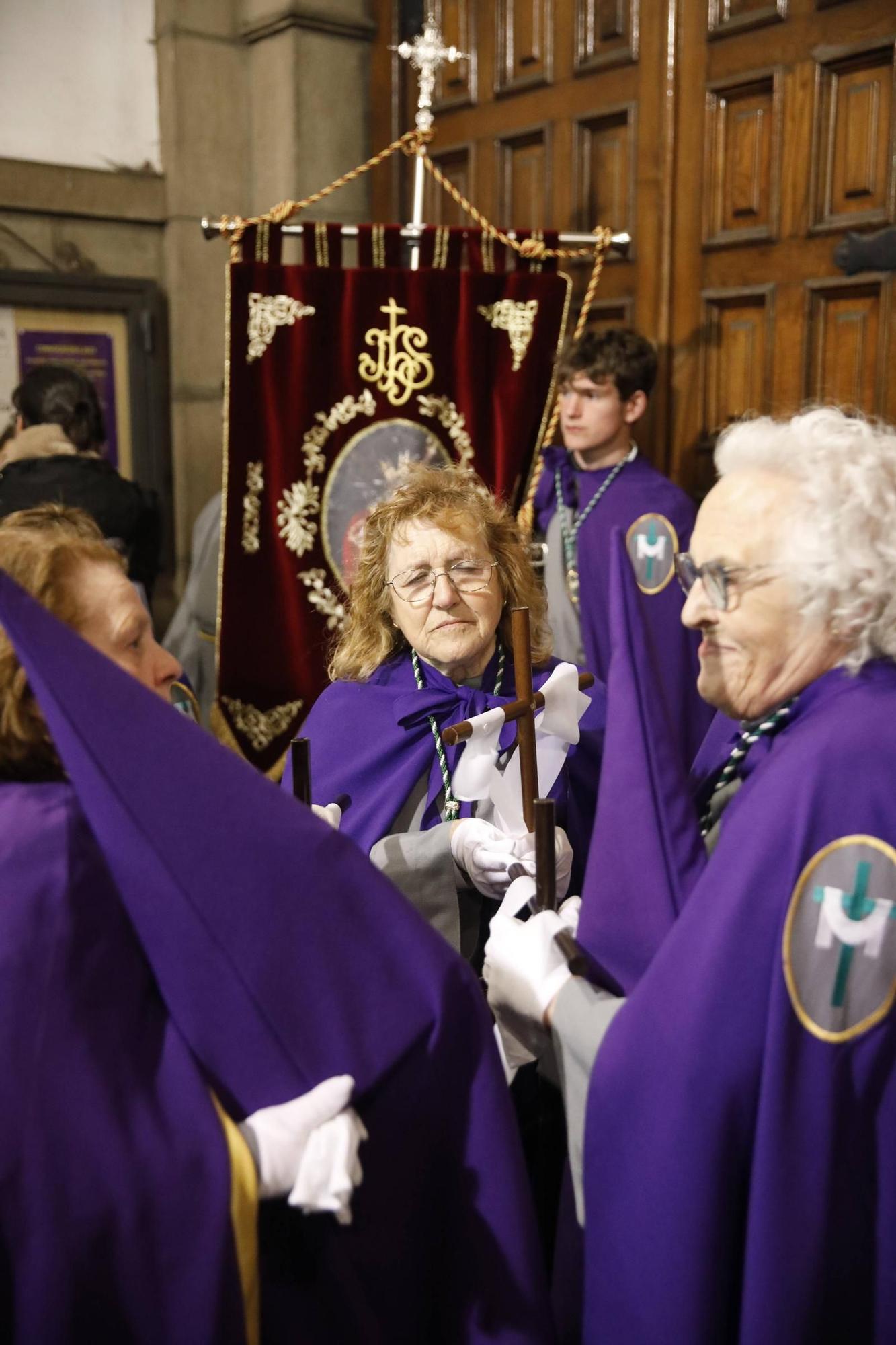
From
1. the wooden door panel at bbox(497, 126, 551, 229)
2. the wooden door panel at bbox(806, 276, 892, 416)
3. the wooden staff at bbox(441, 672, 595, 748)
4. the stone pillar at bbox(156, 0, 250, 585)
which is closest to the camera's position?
the wooden staff at bbox(441, 672, 595, 748)

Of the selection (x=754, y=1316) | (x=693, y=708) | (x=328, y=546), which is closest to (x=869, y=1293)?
(x=754, y=1316)

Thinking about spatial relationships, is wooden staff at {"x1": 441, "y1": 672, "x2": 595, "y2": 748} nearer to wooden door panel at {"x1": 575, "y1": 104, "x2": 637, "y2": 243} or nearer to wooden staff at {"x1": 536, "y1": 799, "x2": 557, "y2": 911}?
wooden staff at {"x1": 536, "y1": 799, "x2": 557, "y2": 911}

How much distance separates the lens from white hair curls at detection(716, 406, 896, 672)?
146 centimetres

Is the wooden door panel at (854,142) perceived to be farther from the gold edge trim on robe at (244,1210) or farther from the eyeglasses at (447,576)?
the gold edge trim on robe at (244,1210)

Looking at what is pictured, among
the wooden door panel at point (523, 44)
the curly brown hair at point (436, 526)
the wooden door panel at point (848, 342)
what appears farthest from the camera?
the wooden door panel at point (523, 44)

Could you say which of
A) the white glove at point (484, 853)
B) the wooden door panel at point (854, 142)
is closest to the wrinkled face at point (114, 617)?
the white glove at point (484, 853)

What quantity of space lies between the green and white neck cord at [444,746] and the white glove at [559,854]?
0.21m

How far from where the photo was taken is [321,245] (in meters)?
3.43

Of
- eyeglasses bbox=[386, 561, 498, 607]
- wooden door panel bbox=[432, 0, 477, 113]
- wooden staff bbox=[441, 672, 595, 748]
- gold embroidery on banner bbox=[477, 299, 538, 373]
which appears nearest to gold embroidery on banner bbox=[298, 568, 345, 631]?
gold embroidery on banner bbox=[477, 299, 538, 373]

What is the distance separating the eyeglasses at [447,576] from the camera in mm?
2309

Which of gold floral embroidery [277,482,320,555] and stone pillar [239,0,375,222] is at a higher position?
stone pillar [239,0,375,222]

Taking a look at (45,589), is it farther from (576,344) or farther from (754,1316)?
(576,344)

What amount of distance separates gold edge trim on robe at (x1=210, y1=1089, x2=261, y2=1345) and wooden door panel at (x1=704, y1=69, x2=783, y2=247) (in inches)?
121

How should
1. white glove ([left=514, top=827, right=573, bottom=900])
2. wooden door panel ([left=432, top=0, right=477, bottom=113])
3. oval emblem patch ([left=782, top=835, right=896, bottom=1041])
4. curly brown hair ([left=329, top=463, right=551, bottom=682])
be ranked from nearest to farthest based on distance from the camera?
oval emblem patch ([left=782, top=835, right=896, bottom=1041])
white glove ([left=514, top=827, right=573, bottom=900])
curly brown hair ([left=329, top=463, right=551, bottom=682])
wooden door panel ([left=432, top=0, right=477, bottom=113])
